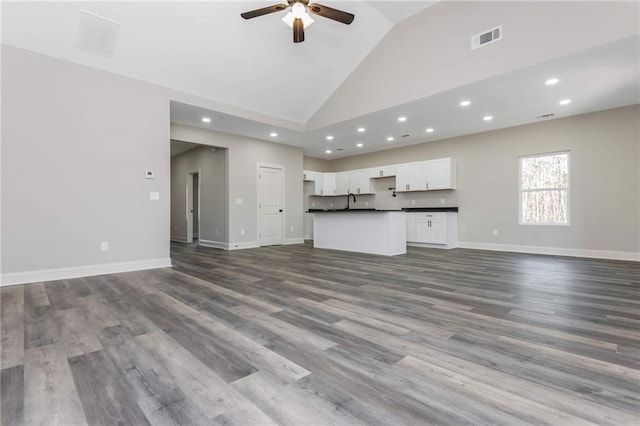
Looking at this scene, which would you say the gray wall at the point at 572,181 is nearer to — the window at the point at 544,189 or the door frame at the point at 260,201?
the window at the point at 544,189

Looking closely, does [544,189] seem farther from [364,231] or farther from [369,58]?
[369,58]

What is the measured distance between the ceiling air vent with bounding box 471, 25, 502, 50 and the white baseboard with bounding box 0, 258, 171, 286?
572 centimetres

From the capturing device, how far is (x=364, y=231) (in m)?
6.34

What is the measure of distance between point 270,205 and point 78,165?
4356 mm

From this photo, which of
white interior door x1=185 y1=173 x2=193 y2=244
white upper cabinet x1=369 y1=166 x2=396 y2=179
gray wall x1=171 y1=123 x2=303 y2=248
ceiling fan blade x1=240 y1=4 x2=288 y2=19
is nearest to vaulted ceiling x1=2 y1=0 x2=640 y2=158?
gray wall x1=171 y1=123 x2=303 y2=248

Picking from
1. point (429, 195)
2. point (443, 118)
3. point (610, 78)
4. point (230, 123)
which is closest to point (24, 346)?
point (230, 123)

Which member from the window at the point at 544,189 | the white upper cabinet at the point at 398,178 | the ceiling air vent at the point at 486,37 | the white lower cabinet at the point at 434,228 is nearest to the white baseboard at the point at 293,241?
the white upper cabinet at the point at 398,178

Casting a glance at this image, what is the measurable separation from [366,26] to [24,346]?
5.77m

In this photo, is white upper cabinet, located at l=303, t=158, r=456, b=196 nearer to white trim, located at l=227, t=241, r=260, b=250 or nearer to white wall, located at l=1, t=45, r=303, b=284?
white trim, located at l=227, t=241, r=260, b=250

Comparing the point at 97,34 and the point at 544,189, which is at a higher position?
the point at 97,34

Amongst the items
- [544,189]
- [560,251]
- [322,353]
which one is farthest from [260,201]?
[560,251]

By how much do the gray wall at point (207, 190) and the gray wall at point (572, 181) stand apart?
5.34 m

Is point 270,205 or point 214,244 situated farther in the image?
point 270,205

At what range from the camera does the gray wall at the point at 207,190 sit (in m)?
7.31
